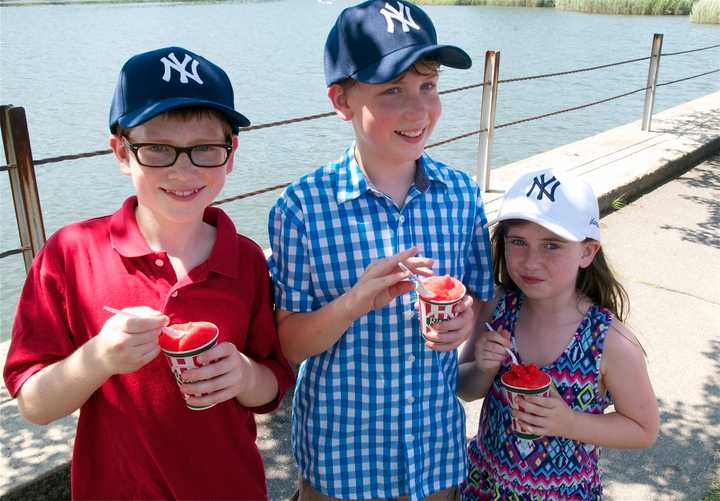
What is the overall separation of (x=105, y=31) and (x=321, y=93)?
476 inches

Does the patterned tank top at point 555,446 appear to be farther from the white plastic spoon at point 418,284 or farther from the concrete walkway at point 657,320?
the concrete walkway at point 657,320

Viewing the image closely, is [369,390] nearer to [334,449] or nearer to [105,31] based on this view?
[334,449]

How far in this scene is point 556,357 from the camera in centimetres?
212

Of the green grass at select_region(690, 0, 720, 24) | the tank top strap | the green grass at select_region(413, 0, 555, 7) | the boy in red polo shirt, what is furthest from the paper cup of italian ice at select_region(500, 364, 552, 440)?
the green grass at select_region(413, 0, 555, 7)

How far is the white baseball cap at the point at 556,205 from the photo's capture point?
2029 millimetres

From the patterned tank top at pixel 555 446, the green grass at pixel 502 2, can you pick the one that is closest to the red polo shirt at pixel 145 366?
the patterned tank top at pixel 555 446

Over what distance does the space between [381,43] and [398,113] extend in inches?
7.4

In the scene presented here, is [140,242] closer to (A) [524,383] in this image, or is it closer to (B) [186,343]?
(B) [186,343]

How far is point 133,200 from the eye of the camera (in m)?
1.83

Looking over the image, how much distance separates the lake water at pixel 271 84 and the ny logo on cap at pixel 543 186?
5257mm

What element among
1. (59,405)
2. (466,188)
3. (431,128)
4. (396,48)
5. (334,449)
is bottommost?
(334,449)

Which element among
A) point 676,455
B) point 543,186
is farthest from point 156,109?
point 676,455

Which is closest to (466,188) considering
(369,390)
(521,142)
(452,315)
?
(452,315)

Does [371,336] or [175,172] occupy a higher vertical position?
[175,172]
